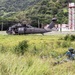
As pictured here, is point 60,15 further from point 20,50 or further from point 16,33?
point 20,50

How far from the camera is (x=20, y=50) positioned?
49.4 ft

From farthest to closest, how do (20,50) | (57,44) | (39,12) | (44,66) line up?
(39,12), (57,44), (20,50), (44,66)

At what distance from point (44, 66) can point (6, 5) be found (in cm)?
10057

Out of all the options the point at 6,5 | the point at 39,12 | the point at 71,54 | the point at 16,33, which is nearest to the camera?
the point at 71,54

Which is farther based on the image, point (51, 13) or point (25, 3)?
point (25, 3)

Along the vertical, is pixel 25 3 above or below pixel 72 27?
above

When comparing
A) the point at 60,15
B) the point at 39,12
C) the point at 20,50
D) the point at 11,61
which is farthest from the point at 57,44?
the point at 39,12

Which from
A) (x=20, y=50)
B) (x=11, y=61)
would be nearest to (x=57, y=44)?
(x=20, y=50)

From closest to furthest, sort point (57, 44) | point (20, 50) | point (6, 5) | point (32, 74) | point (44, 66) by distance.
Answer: point (32, 74) → point (44, 66) → point (20, 50) → point (57, 44) → point (6, 5)

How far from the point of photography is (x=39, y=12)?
7888cm

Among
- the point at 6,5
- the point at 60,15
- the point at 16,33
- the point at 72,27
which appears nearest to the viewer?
the point at 16,33

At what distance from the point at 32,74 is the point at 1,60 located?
1123 mm

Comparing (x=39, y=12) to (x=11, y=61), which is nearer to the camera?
(x=11, y=61)

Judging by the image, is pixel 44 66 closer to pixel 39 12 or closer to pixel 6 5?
pixel 39 12
